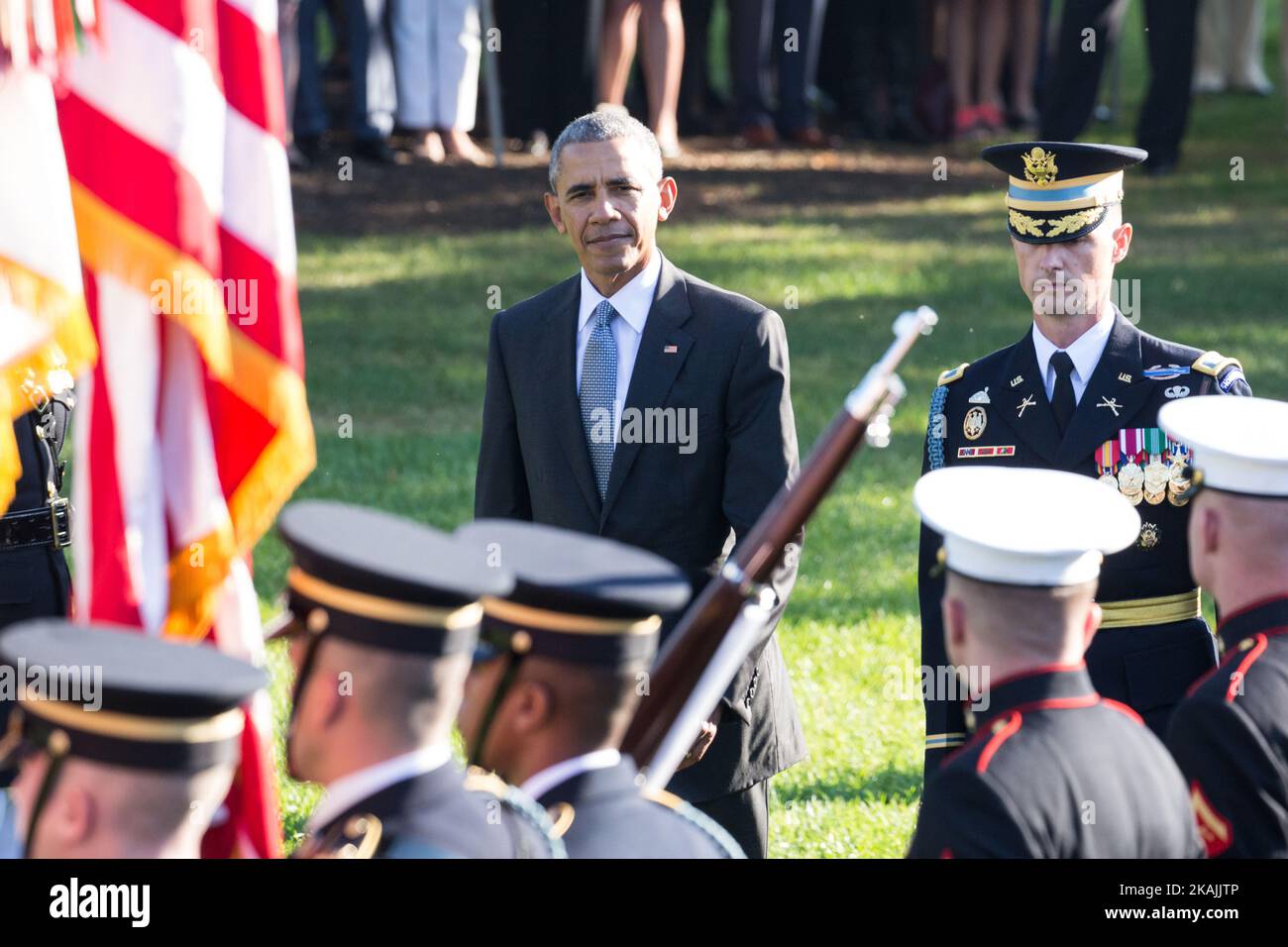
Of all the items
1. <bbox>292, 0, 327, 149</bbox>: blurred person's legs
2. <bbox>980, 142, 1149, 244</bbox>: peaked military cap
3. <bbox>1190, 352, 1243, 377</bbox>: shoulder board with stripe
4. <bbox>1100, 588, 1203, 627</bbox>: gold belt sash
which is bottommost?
<bbox>292, 0, 327, 149</bbox>: blurred person's legs

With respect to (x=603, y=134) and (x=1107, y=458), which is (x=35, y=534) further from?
(x=1107, y=458)

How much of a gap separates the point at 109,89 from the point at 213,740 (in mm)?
1938

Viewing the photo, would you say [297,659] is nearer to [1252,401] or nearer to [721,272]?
[1252,401]

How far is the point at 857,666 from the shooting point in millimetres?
7773

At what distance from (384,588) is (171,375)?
1443 mm

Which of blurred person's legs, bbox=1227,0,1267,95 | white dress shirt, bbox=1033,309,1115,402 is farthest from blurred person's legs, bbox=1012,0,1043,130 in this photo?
white dress shirt, bbox=1033,309,1115,402

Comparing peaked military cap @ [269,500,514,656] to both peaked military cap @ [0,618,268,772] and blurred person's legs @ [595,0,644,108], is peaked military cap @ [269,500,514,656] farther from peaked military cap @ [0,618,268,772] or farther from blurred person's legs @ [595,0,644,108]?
blurred person's legs @ [595,0,644,108]

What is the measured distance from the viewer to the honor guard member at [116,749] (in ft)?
8.92

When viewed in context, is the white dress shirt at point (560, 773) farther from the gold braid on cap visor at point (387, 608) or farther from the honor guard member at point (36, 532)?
the honor guard member at point (36, 532)

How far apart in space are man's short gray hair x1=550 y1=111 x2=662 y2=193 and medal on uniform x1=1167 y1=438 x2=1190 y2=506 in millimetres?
1433

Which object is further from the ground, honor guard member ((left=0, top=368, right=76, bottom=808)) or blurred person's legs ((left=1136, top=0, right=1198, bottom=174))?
honor guard member ((left=0, top=368, right=76, bottom=808))

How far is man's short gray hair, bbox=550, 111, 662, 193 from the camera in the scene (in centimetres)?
474

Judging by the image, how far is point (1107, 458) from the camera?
4.81m
